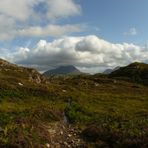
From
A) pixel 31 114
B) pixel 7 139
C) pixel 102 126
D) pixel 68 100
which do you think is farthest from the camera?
pixel 68 100

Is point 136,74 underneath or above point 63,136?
above

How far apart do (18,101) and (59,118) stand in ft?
41.8

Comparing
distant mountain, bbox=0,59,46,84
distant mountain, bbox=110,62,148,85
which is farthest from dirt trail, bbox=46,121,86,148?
distant mountain, bbox=110,62,148,85

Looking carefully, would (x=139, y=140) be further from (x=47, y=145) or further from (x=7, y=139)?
(x=7, y=139)

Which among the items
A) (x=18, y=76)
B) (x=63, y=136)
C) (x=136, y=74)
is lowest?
(x=63, y=136)

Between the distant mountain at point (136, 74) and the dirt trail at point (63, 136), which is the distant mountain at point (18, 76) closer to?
the dirt trail at point (63, 136)

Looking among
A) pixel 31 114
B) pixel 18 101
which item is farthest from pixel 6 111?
pixel 18 101

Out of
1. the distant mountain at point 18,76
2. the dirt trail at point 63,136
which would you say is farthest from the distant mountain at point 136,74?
the dirt trail at point 63,136

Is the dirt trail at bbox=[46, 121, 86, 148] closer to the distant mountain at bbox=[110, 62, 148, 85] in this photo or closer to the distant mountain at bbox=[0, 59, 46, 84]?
the distant mountain at bbox=[0, 59, 46, 84]

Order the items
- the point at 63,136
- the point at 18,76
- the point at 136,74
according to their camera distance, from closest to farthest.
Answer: the point at 63,136 < the point at 18,76 < the point at 136,74

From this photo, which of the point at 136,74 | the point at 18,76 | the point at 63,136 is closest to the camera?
the point at 63,136

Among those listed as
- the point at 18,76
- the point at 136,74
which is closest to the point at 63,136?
the point at 18,76

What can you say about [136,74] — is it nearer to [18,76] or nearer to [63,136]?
[18,76]

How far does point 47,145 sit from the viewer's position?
25672 mm
